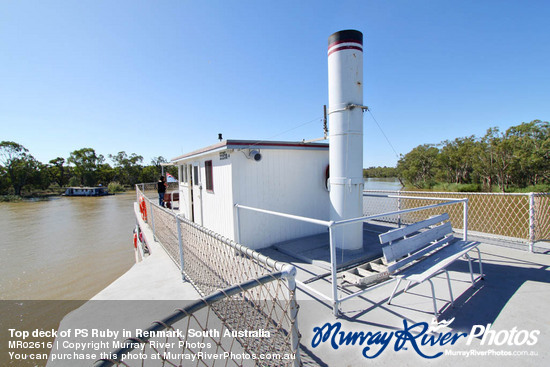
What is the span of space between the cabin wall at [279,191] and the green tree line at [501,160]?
84.0ft

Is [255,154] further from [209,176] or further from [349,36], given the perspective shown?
[349,36]

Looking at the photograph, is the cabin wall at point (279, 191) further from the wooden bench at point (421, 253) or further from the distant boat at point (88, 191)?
the distant boat at point (88, 191)

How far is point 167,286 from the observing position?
12.7 feet

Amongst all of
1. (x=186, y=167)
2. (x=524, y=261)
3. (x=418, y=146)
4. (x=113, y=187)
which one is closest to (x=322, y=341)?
(x=524, y=261)

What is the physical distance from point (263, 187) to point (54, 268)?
11315mm

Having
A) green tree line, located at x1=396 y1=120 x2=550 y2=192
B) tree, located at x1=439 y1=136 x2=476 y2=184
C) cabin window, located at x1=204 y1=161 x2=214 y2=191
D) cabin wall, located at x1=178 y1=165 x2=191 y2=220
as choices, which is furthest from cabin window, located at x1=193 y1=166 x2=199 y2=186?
tree, located at x1=439 y1=136 x2=476 y2=184

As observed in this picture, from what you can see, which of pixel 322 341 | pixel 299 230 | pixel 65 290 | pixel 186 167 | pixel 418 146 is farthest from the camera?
pixel 418 146

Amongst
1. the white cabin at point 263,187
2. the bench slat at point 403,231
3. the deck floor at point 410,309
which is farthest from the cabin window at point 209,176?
the bench slat at point 403,231

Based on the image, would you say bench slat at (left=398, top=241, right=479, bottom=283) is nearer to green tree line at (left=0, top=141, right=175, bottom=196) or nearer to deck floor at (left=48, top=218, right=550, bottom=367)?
deck floor at (left=48, top=218, right=550, bottom=367)

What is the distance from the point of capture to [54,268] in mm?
10234

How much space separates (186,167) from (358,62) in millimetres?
6913

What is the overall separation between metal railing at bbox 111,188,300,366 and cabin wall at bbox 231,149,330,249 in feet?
5.27

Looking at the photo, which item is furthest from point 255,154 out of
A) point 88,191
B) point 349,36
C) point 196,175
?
point 88,191

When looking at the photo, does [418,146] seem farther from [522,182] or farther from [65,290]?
[65,290]
